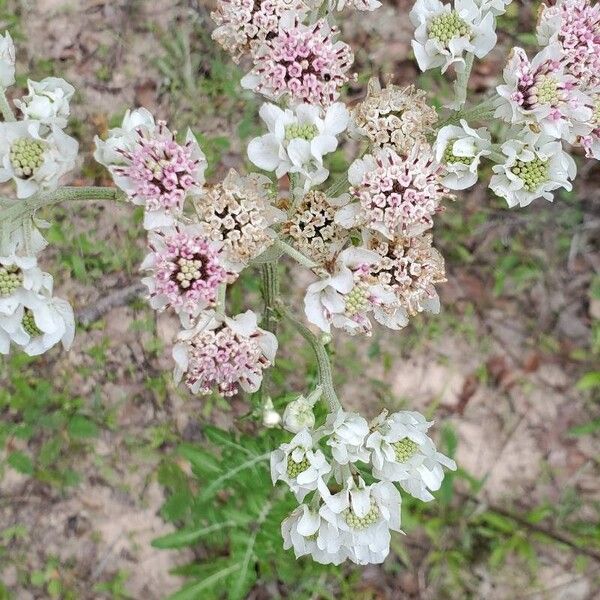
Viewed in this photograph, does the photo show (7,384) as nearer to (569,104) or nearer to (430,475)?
(430,475)

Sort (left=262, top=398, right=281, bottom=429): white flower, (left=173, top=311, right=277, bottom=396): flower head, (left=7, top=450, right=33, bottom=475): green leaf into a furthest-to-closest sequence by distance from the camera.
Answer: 1. (left=7, top=450, right=33, bottom=475): green leaf
2. (left=262, top=398, right=281, bottom=429): white flower
3. (left=173, top=311, right=277, bottom=396): flower head

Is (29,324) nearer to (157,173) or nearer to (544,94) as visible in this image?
(157,173)

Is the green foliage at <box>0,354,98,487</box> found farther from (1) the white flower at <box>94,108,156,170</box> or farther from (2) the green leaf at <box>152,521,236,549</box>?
(1) the white flower at <box>94,108,156,170</box>

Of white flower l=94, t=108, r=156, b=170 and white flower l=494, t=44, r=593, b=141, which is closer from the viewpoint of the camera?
white flower l=94, t=108, r=156, b=170

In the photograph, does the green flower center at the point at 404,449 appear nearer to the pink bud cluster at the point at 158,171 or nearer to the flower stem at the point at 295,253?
the flower stem at the point at 295,253

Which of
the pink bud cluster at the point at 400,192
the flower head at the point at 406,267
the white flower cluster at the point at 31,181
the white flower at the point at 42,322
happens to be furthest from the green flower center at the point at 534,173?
the white flower at the point at 42,322

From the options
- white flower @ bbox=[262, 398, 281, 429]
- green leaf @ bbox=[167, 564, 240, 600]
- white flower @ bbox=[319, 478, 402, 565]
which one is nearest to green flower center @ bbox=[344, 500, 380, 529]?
white flower @ bbox=[319, 478, 402, 565]
